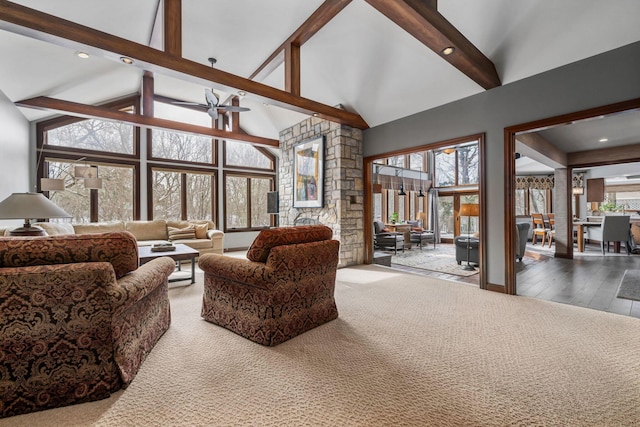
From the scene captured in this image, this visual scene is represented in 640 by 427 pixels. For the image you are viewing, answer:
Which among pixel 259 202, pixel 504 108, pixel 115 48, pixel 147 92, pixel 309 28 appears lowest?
pixel 259 202

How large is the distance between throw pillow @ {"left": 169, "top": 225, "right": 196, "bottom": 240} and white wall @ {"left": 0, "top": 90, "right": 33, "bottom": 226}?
2.16m

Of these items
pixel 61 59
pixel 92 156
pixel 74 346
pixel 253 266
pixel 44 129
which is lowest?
pixel 74 346

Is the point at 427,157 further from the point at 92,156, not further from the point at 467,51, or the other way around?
the point at 92,156

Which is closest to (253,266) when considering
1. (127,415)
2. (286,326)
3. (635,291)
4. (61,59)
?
(286,326)

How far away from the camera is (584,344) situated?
2.13m

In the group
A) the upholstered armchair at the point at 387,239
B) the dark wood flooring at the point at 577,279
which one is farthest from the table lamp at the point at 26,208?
the upholstered armchair at the point at 387,239

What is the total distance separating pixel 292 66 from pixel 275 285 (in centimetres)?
339

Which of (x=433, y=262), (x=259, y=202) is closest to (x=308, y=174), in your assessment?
(x=259, y=202)

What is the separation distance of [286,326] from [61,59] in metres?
4.77

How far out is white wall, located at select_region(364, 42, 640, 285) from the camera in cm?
271

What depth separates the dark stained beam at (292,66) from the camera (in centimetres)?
403

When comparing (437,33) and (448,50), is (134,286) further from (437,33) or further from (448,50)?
(448,50)

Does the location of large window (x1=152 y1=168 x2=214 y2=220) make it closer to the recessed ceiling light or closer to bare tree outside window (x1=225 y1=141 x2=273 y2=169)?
bare tree outside window (x1=225 y1=141 x2=273 y2=169)

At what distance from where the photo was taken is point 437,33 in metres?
2.53
